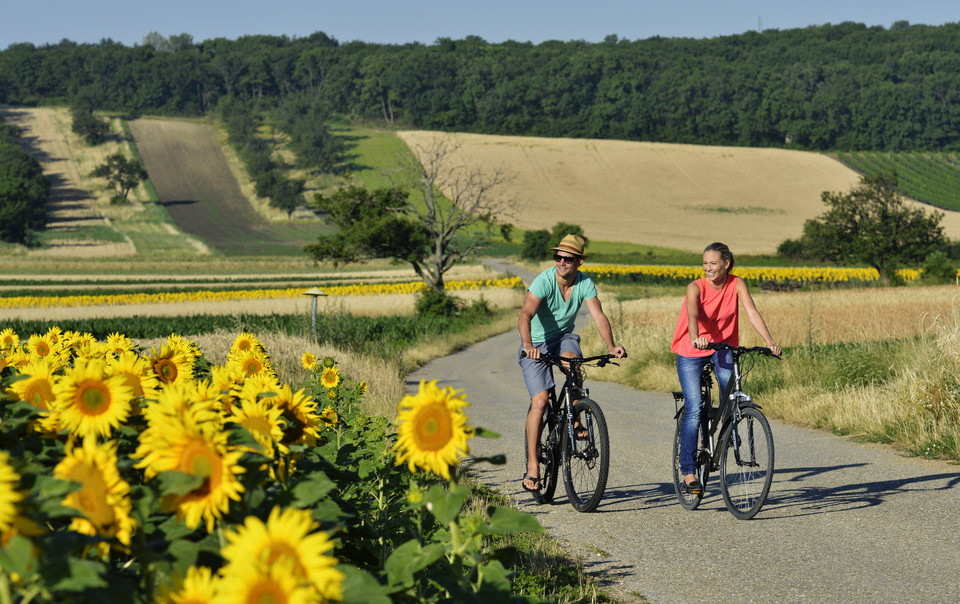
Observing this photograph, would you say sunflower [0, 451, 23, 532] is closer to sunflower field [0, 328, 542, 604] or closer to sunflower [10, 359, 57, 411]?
sunflower field [0, 328, 542, 604]

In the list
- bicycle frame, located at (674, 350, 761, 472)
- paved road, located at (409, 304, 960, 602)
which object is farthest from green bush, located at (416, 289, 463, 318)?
bicycle frame, located at (674, 350, 761, 472)

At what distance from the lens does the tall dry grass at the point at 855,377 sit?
1052 centimetres

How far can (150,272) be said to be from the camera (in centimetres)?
6612

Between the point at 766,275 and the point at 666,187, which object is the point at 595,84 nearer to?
the point at 666,187

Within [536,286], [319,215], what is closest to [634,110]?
[319,215]

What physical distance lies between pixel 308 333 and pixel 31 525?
19531 millimetres

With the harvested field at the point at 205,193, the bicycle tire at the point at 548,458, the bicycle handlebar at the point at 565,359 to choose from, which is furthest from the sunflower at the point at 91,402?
the harvested field at the point at 205,193

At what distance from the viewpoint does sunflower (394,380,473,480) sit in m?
2.81

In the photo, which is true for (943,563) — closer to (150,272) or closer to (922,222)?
(922,222)

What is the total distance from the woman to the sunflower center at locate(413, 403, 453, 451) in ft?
16.6

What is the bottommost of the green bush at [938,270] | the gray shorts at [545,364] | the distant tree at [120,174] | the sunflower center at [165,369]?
the green bush at [938,270]

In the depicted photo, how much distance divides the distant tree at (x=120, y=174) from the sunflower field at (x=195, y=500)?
11295cm

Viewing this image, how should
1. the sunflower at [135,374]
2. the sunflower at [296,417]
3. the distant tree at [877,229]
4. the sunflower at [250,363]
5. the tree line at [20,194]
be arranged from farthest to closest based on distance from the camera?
the tree line at [20,194], the distant tree at [877,229], the sunflower at [250,363], the sunflower at [135,374], the sunflower at [296,417]

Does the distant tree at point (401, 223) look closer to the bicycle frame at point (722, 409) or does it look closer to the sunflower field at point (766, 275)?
the sunflower field at point (766, 275)
